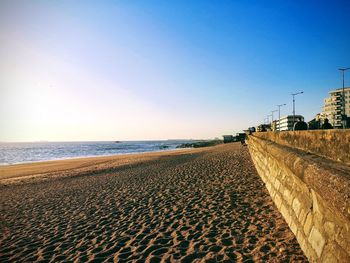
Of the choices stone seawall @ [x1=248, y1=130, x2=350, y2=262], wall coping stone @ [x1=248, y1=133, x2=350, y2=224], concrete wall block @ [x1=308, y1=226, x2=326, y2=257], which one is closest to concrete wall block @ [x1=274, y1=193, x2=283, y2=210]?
stone seawall @ [x1=248, y1=130, x2=350, y2=262]

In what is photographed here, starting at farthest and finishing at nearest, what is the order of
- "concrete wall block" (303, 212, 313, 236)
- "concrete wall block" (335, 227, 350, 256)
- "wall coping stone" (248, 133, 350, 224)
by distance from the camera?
1. "concrete wall block" (303, 212, 313, 236)
2. "concrete wall block" (335, 227, 350, 256)
3. "wall coping stone" (248, 133, 350, 224)

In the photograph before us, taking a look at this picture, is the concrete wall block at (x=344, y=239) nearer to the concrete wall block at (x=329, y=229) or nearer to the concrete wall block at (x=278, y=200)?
the concrete wall block at (x=329, y=229)

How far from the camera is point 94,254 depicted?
5.05m

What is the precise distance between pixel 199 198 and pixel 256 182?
3230 millimetres

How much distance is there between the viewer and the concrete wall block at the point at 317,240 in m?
3.03

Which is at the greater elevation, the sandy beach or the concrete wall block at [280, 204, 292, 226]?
the concrete wall block at [280, 204, 292, 226]

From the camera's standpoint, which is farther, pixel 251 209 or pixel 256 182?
pixel 256 182

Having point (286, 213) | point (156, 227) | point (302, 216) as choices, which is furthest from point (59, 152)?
point (302, 216)

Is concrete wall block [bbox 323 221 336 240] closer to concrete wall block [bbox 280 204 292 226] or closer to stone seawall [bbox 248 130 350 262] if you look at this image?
stone seawall [bbox 248 130 350 262]

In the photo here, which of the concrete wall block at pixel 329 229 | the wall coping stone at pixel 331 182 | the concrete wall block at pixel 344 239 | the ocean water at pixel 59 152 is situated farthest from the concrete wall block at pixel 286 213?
the ocean water at pixel 59 152

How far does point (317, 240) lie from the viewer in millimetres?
3203

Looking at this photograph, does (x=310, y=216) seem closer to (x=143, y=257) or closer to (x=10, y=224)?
(x=143, y=257)

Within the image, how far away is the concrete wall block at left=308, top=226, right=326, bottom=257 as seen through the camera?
3.03m

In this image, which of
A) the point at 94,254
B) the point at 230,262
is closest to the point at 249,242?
the point at 230,262
